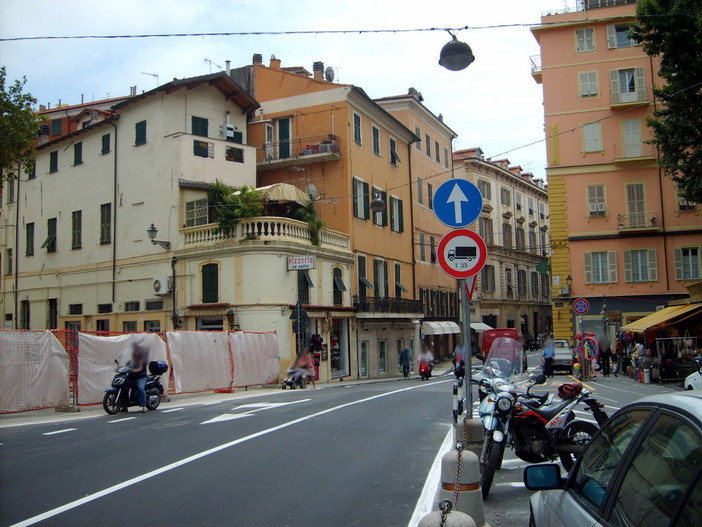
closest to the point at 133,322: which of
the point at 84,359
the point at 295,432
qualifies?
the point at 84,359

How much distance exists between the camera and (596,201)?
3991cm

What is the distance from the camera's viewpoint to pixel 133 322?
33406mm

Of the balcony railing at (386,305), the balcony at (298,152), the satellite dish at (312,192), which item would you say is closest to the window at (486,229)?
the balcony railing at (386,305)

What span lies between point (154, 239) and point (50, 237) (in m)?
9.66

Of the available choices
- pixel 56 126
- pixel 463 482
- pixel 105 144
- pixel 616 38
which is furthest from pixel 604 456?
pixel 56 126

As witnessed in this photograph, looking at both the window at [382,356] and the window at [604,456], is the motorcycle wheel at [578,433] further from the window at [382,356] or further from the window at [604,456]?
the window at [382,356]

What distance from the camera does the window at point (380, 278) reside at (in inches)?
1586

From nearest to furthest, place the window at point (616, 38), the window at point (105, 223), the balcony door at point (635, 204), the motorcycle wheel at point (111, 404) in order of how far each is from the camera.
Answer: the motorcycle wheel at point (111, 404)
the window at point (105, 223)
the balcony door at point (635, 204)
the window at point (616, 38)

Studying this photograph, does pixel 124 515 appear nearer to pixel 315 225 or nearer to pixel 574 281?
pixel 315 225

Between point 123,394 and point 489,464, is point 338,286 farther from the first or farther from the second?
point 489,464

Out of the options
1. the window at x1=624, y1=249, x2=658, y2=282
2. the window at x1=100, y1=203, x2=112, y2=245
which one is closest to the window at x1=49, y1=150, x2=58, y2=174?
the window at x1=100, y1=203, x2=112, y2=245

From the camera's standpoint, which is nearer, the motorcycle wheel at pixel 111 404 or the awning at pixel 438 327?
the motorcycle wheel at pixel 111 404

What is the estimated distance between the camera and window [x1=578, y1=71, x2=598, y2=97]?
132 feet

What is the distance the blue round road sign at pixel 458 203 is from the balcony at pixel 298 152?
2931cm
